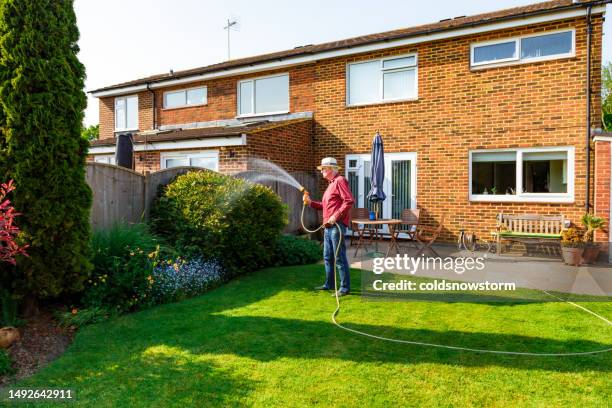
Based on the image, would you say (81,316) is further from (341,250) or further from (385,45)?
(385,45)

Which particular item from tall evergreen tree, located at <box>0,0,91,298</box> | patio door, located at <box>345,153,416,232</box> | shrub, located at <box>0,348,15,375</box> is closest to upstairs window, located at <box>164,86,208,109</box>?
patio door, located at <box>345,153,416,232</box>

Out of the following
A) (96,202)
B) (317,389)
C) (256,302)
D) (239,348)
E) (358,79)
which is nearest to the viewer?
(317,389)

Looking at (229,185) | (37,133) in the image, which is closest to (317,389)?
(37,133)

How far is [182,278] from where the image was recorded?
7086 mm

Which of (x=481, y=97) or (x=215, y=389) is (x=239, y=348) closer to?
(x=215, y=389)

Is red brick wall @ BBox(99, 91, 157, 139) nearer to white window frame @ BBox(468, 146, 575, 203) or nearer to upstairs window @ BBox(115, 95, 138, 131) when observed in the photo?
upstairs window @ BBox(115, 95, 138, 131)

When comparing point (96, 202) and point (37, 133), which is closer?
point (37, 133)

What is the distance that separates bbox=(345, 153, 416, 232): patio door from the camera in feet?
43.1

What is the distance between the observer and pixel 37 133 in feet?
17.8

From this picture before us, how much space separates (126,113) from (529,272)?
17.6 m

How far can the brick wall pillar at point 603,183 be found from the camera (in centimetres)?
1005

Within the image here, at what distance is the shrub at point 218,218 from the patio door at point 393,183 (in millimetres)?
5300

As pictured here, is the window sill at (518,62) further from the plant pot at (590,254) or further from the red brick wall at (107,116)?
the red brick wall at (107,116)

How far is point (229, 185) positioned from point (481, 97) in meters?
7.57
